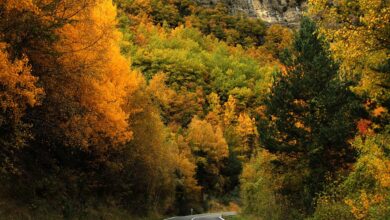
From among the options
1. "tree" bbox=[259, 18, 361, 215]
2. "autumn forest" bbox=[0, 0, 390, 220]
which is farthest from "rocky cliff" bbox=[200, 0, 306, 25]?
"tree" bbox=[259, 18, 361, 215]

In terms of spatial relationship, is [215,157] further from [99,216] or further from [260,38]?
[260,38]

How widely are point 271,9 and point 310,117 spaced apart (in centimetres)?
13518

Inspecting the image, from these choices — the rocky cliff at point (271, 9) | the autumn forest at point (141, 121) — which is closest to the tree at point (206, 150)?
the autumn forest at point (141, 121)

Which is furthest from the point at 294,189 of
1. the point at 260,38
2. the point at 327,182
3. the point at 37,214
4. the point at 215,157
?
the point at 260,38

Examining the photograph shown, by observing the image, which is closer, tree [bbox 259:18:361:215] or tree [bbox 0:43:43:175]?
tree [bbox 0:43:43:175]

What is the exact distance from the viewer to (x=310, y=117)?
22922 mm

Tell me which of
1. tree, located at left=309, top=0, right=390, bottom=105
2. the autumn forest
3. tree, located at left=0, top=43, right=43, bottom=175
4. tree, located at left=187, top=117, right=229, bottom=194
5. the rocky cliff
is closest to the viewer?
tree, located at left=309, top=0, right=390, bottom=105

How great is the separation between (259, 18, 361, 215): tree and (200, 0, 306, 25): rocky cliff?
12975cm

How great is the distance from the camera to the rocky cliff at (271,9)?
151375 millimetres

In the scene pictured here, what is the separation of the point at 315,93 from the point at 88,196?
44.4ft

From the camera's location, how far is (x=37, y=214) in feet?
61.5

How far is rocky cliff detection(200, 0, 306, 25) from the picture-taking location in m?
151

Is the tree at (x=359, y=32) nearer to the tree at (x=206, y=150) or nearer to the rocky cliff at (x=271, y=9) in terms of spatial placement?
the tree at (x=206, y=150)

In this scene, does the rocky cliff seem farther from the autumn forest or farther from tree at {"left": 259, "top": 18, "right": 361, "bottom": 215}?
tree at {"left": 259, "top": 18, "right": 361, "bottom": 215}
